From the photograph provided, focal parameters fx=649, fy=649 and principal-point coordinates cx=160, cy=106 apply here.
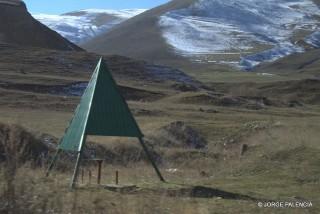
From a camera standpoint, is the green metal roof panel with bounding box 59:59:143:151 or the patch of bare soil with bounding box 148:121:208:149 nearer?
the green metal roof panel with bounding box 59:59:143:151

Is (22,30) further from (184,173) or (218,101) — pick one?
(184,173)

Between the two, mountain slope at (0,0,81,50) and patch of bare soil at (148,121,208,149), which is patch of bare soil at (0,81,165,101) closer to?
patch of bare soil at (148,121,208,149)

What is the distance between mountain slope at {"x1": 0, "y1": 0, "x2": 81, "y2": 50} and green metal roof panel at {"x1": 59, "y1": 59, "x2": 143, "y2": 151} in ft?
337

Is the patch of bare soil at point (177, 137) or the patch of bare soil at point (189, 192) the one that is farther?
the patch of bare soil at point (177, 137)

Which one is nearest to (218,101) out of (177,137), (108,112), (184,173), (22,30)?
(177,137)

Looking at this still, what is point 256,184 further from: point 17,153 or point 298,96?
point 298,96

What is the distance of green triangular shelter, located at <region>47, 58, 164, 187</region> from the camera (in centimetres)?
1464

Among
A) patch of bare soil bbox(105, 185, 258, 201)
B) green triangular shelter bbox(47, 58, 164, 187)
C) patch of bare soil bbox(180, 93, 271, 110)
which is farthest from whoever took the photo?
patch of bare soil bbox(180, 93, 271, 110)

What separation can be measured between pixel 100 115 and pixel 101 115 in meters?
0.03

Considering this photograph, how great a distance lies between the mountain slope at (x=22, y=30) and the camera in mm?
117438

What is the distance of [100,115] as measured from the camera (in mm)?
14781

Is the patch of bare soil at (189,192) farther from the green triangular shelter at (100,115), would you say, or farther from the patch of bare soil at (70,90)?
the patch of bare soil at (70,90)

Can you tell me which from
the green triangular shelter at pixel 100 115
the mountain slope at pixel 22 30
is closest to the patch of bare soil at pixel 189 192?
the green triangular shelter at pixel 100 115

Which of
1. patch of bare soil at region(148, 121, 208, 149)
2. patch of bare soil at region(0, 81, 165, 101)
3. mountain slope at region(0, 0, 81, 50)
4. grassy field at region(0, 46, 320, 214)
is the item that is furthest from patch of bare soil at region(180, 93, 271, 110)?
mountain slope at region(0, 0, 81, 50)
